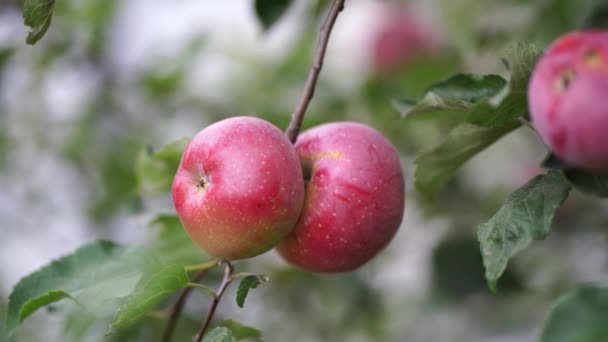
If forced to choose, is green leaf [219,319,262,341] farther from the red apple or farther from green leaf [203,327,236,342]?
the red apple

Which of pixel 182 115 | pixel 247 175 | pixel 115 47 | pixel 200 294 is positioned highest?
pixel 247 175

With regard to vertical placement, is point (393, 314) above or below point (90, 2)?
below

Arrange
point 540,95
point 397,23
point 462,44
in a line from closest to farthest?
point 540,95 → point 462,44 → point 397,23

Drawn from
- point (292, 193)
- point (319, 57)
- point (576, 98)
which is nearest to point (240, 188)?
point (292, 193)

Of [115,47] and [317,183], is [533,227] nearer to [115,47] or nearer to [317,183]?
[317,183]

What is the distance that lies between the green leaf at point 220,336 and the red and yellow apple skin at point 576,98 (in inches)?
12.0

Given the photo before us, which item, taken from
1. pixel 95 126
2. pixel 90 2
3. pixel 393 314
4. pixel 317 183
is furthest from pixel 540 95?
pixel 90 2

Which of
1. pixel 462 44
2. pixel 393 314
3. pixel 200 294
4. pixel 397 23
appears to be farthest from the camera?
pixel 397 23

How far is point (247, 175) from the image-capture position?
605mm

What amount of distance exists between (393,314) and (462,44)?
0.72 meters

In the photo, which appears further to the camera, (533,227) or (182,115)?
(182,115)

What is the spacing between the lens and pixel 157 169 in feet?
2.73

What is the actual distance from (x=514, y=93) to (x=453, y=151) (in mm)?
99

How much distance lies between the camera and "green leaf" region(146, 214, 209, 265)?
852mm
